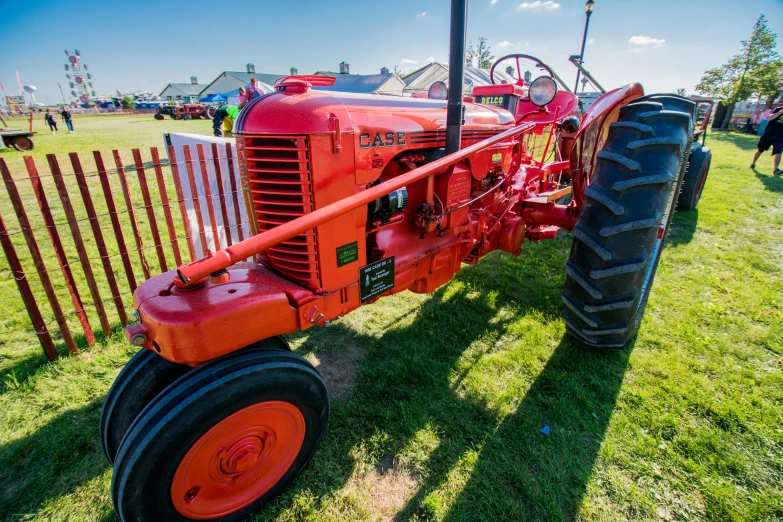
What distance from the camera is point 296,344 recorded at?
321 centimetres

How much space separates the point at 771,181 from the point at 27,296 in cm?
1216

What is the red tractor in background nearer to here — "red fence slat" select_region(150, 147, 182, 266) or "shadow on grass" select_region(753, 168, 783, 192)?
"red fence slat" select_region(150, 147, 182, 266)

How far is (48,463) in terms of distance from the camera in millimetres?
2148

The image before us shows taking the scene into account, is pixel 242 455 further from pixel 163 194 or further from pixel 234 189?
pixel 234 189

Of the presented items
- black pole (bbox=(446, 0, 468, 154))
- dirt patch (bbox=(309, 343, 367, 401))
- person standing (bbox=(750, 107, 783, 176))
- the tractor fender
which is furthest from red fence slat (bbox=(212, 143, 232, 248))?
person standing (bbox=(750, 107, 783, 176))

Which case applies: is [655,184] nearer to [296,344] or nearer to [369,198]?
[369,198]

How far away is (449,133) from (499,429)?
5.79ft

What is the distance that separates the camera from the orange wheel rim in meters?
1.62

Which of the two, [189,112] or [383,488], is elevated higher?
[189,112]

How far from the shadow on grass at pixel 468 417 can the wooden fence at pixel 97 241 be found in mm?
1699

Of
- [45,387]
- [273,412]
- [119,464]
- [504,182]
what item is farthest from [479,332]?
[45,387]

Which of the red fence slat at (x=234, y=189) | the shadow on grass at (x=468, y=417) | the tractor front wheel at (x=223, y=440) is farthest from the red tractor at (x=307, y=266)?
the red fence slat at (x=234, y=189)

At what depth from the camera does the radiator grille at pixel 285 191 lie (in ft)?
5.83

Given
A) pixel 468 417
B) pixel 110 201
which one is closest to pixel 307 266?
pixel 468 417
